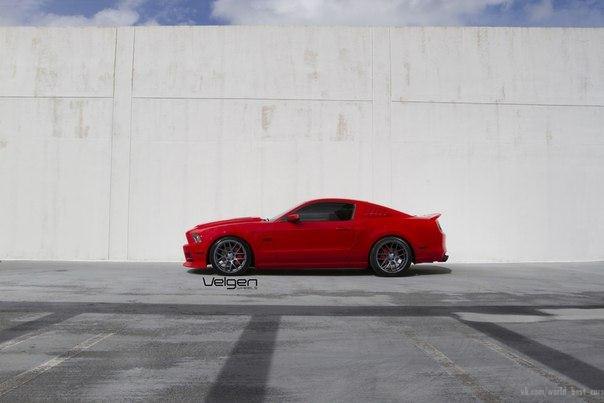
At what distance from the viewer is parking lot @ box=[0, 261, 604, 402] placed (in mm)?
3387

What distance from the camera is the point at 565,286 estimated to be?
8516 mm

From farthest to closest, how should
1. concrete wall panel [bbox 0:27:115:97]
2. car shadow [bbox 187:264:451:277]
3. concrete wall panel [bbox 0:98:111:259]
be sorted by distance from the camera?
concrete wall panel [bbox 0:27:115:97]
concrete wall panel [bbox 0:98:111:259]
car shadow [bbox 187:264:451:277]

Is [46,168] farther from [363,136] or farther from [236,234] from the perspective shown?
[363,136]

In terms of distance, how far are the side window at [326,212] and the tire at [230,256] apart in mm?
1121

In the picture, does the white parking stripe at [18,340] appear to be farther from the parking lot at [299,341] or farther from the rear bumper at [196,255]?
the rear bumper at [196,255]

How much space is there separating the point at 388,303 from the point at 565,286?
11.0ft

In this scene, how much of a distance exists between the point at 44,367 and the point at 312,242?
6010 mm

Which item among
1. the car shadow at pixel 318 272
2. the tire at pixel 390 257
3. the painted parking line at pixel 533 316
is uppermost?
the tire at pixel 390 257

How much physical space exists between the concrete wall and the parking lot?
4565mm

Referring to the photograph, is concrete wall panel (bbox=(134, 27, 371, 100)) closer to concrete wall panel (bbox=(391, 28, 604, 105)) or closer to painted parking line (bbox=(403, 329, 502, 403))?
concrete wall panel (bbox=(391, 28, 604, 105))

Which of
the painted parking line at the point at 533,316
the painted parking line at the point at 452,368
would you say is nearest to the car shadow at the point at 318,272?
the painted parking line at the point at 533,316

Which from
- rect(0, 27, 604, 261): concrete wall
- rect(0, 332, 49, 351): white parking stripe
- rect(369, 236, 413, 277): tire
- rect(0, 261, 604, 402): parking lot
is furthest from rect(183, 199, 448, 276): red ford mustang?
rect(0, 332, 49, 351): white parking stripe

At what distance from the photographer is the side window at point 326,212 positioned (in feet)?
31.8

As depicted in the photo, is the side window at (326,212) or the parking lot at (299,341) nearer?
the parking lot at (299,341)
